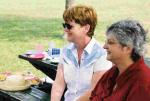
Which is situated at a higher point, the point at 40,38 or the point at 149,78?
the point at 149,78

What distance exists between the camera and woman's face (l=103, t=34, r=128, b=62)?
8.32 ft

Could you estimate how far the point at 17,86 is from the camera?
361 centimetres

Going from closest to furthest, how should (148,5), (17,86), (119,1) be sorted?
(17,86)
(148,5)
(119,1)

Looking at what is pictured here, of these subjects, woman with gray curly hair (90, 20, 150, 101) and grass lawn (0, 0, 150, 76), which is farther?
grass lawn (0, 0, 150, 76)

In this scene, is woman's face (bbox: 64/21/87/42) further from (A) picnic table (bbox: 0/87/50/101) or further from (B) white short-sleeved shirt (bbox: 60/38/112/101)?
(A) picnic table (bbox: 0/87/50/101)

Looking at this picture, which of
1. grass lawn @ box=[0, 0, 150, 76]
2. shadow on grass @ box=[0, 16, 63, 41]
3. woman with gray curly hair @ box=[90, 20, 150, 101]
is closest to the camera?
woman with gray curly hair @ box=[90, 20, 150, 101]

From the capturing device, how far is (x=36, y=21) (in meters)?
12.0

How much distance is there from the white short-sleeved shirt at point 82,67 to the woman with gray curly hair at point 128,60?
2.03ft

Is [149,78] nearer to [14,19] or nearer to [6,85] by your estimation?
[6,85]

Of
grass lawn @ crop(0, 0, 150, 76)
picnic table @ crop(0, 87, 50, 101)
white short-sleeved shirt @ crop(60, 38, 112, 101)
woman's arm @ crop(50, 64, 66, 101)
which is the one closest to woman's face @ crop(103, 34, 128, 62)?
white short-sleeved shirt @ crop(60, 38, 112, 101)

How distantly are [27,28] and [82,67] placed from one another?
7.63 meters

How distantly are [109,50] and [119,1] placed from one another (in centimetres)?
1466

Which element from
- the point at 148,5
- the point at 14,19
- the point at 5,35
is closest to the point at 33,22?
the point at 14,19

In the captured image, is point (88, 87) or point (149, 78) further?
point (88, 87)
